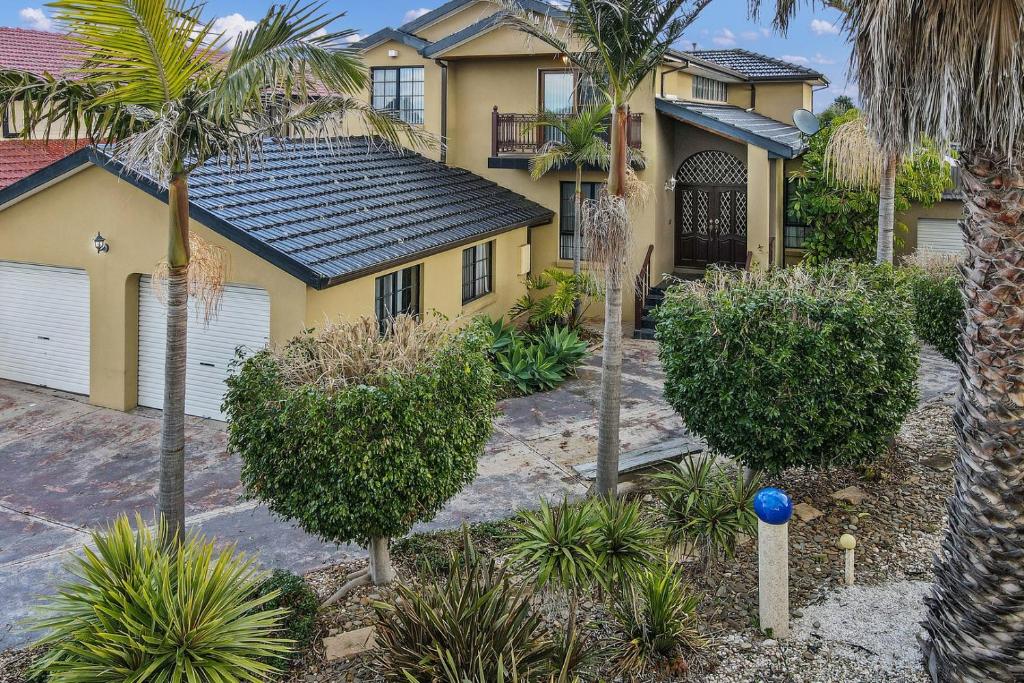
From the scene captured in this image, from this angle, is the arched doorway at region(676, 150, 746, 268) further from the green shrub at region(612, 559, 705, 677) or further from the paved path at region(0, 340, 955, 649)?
the green shrub at region(612, 559, 705, 677)

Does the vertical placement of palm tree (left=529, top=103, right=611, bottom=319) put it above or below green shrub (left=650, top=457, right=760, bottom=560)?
above

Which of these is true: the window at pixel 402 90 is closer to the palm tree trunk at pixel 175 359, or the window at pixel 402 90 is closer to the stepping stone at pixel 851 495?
the palm tree trunk at pixel 175 359

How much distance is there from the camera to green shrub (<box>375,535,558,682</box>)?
6.66m

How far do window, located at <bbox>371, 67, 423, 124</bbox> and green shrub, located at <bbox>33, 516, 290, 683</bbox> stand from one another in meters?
16.7

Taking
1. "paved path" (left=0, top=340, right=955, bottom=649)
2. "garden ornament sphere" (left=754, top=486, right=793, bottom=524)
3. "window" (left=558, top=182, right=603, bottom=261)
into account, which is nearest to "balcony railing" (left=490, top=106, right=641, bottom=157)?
"window" (left=558, top=182, right=603, bottom=261)

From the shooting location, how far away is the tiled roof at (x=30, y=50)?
72.9 ft

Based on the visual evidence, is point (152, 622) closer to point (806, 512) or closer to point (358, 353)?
point (358, 353)

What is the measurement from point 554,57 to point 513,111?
1.64 metres

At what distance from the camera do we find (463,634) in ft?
22.3

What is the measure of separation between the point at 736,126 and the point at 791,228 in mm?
3670

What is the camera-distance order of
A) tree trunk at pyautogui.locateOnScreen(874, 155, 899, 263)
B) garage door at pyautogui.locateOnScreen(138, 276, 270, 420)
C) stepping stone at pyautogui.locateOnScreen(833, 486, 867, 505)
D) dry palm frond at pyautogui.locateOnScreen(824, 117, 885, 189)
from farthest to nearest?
dry palm frond at pyautogui.locateOnScreen(824, 117, 885, 189), garage door at pyautogui.locateOnScreen(138, 276, 270, 420), tree trunk at pyautogui.locateOnScreen(874, 155, 899, 263), stepping stone at pyautogui.locateOnScreen(833, 486, 867, 505)

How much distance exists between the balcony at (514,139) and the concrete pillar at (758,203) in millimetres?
3401

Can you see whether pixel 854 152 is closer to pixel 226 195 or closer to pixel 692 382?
pixel 692 382

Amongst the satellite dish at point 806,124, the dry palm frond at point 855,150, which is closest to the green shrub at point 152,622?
the dry palm frond at point 855,150
